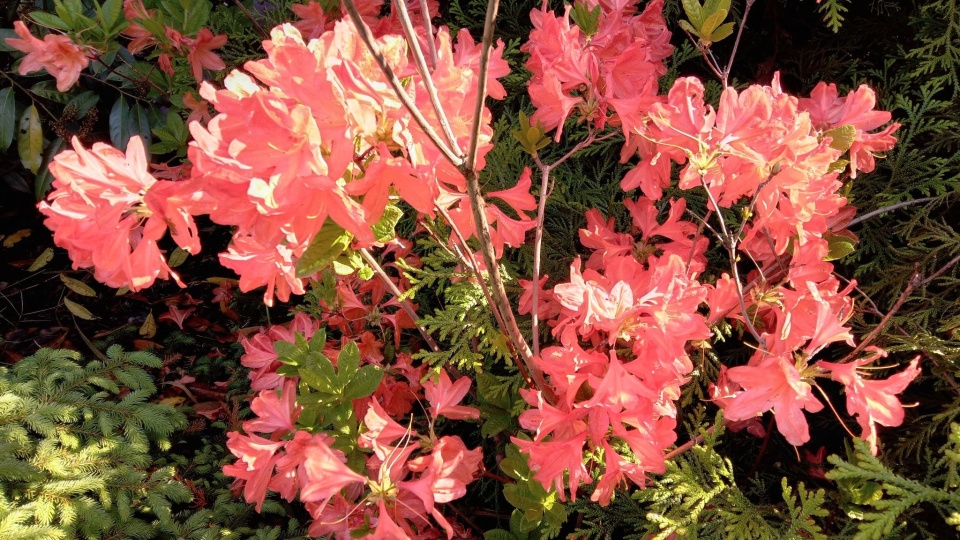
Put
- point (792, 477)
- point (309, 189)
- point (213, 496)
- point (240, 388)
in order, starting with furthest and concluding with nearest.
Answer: point (240, 388) → point (213, 496) → point (792, 477) → point (309, 189)

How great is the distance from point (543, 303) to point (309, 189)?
2.56 ft

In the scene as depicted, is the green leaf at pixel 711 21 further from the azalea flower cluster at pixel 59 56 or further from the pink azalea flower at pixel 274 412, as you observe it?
the azalea flower cluster at pixel 59 56

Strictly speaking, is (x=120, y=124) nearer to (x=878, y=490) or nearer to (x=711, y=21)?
(x=711, y=21)

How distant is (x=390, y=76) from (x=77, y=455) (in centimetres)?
148

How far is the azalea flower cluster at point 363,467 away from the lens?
39.8 inches

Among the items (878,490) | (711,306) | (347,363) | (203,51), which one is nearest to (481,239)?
(347,363)

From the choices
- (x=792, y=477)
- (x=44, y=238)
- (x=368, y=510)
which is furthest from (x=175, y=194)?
(x=44, y=238)

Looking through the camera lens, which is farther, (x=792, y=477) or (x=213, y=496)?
(x=213, y=496)

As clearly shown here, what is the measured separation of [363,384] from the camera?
3.84 feet

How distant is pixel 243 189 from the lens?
2.48ft

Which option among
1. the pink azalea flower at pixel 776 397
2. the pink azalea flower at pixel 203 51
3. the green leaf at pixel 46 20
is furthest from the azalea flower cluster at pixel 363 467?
the green leaf at pixel 46 20

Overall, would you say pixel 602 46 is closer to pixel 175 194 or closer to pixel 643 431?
pixel 643 431

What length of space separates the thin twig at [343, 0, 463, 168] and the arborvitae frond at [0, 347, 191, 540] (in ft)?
4.07

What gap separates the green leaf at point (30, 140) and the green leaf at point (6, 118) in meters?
0.03
